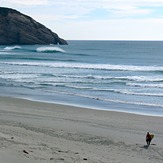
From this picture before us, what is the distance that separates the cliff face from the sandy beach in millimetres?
113138

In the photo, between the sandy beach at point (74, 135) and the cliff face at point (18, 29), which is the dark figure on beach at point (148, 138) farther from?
the cliff face at point (18, 29)

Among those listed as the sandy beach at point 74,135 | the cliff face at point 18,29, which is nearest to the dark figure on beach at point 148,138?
the sandy beach at point 74,135

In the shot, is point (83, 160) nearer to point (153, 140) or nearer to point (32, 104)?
point (153, 140)

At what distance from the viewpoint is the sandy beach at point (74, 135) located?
12.0m

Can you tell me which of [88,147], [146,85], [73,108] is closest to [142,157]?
[88,147]

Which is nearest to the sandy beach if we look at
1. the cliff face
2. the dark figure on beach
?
the dark figure on beach

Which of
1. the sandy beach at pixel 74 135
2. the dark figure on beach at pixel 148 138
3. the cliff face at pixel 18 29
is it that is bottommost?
the sandy beach at pixel 74 135

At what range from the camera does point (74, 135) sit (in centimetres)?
1545

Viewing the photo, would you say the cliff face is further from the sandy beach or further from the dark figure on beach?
the dark figure on beach

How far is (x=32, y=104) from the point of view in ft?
78.0

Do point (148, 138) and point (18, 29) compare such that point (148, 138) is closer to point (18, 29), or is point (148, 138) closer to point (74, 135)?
point (74, 135)

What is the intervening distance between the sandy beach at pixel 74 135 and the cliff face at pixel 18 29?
113 m

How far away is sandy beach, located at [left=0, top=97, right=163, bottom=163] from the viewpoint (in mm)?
11953

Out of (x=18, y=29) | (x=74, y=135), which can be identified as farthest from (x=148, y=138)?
(x=18, y=29)
